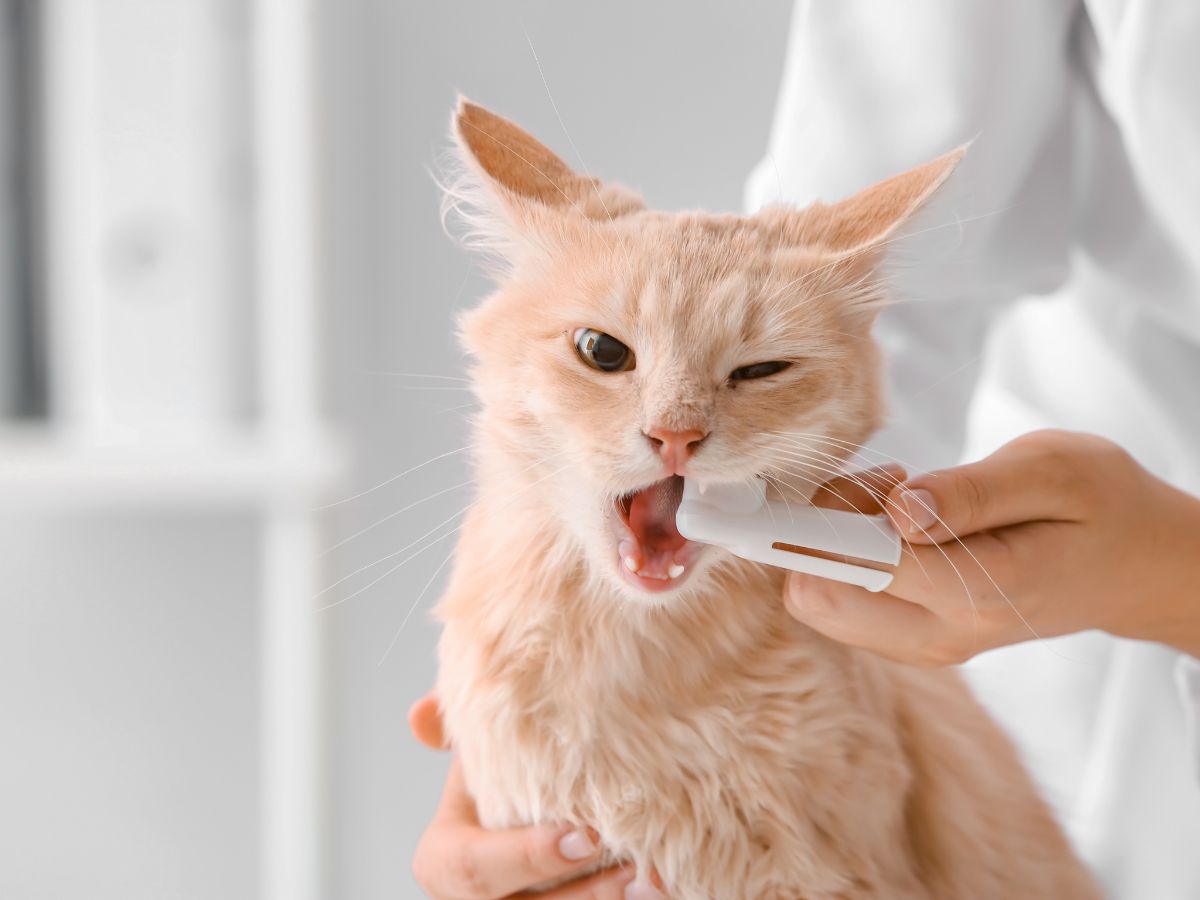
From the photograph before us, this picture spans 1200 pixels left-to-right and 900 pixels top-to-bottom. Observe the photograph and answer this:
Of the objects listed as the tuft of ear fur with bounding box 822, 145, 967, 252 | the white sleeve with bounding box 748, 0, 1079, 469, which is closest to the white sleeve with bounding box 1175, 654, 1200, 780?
the white sleeve with bounding box 748, 0, 1079, 469

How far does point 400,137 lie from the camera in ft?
6.59

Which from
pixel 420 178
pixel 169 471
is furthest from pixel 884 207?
pixel 169 471

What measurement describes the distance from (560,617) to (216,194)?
1471mm

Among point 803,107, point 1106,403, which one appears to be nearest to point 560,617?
point 803,107

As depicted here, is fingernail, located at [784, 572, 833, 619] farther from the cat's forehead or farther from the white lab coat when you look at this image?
the white lab coat

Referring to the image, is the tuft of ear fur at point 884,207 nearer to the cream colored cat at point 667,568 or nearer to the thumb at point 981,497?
the cream colored cat at point 667,568

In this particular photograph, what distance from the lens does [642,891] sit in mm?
871

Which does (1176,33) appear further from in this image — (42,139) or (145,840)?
(145,840)

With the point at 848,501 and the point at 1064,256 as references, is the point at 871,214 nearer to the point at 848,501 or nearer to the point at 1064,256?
the point at 848,501

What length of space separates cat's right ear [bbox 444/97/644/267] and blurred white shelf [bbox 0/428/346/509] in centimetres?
103

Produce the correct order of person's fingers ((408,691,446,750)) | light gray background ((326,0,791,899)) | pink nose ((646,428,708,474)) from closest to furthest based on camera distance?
pink nose ((646,428,708,474)) → person's fingers ((408,691,446,750)) → light gray background ((326,0,791,899))

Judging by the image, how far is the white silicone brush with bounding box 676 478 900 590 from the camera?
29.8 inches

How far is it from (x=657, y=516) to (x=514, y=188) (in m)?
0.32

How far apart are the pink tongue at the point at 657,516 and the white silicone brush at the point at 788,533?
1.8 inches
